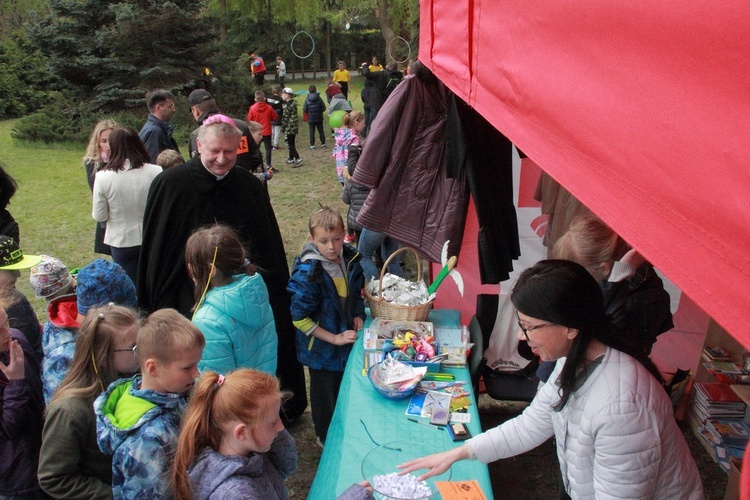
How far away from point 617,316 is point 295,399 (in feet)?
7.20

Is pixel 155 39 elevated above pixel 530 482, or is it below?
above

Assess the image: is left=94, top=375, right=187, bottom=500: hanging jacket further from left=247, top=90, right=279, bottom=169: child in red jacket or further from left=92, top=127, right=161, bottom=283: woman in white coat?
left=247, top=90, right=279, bottom=169: child in red jacket

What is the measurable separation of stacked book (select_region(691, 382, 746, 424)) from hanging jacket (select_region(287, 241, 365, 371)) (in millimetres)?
2329

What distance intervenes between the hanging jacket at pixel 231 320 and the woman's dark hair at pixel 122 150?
1.89 meters

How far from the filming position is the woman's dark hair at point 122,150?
3.96 meters

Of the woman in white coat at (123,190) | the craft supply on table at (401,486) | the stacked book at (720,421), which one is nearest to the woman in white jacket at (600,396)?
the craft supply on table at (401,486)

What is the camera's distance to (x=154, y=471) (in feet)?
5.91

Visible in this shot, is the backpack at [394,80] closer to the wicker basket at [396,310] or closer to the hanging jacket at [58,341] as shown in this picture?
the wicker basket at [396,310]

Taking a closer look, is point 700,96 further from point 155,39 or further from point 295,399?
point 155,39

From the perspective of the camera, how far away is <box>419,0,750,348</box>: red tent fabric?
59cm

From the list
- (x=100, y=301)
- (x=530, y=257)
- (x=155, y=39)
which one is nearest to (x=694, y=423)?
(x=530, y=257)

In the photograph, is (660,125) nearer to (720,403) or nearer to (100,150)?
(720,403)

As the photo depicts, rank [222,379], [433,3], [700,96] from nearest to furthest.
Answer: [700,96] → [222,379] → [433,3]

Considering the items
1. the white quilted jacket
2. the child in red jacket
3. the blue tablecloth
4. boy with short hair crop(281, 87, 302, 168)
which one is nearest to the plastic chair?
the blue tablecloth
